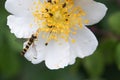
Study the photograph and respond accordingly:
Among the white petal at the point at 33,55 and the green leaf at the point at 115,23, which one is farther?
the green leaf at the point at 115,23

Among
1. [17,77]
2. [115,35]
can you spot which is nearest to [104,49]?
[115,35]

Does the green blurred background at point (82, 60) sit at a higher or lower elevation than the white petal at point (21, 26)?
lower

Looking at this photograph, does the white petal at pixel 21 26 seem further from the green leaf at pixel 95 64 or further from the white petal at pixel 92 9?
the green leaf at pixel 95 64

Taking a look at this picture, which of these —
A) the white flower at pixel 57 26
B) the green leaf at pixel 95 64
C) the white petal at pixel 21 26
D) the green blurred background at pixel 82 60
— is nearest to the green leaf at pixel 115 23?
the green blurred background at pixel 82 60

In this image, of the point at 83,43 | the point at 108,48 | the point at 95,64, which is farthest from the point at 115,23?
the point at 83,43

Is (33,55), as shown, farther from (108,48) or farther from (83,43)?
(108,48)
